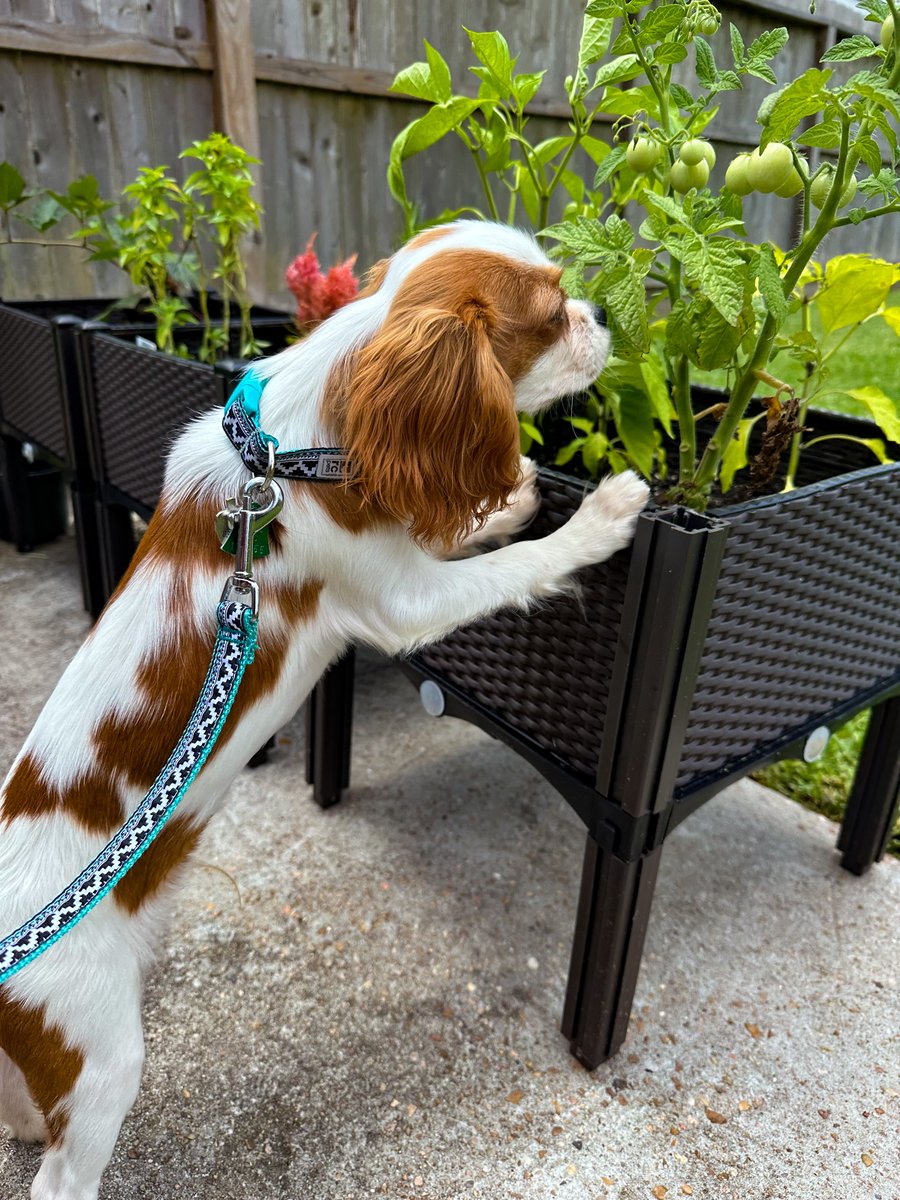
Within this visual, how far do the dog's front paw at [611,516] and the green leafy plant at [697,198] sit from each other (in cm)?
24

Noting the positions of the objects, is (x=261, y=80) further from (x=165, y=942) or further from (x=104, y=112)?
(x=165, y=942)

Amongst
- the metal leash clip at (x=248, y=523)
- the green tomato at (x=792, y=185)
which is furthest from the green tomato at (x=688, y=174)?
the metal leash clip at (x=248, y=523)

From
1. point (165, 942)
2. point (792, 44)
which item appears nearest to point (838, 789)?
point (165, 942)

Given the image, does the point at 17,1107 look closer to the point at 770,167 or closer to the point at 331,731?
the point at 331,731

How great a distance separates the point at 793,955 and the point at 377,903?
102 cm

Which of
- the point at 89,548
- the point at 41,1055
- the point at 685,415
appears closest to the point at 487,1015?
the point at 41,1055

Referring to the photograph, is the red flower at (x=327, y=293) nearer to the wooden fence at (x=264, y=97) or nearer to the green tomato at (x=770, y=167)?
the green tomato at (x=770, y=167)

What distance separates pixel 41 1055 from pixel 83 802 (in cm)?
35

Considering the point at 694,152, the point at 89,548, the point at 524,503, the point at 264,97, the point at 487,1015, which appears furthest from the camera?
the point at 264,97

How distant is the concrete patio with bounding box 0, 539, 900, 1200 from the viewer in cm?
159

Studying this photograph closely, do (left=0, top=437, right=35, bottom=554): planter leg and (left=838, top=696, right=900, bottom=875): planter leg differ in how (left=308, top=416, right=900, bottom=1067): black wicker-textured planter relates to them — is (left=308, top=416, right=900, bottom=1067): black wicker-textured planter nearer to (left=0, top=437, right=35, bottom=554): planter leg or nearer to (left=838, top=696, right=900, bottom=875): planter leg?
(left=838, top=696, right=900, bottom=875): planter leg

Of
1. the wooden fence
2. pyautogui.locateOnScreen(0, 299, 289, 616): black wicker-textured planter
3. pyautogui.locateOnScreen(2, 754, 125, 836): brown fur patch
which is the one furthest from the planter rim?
the wooden fence

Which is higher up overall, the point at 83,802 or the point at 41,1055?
the point at 83,802

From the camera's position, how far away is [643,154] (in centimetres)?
149
